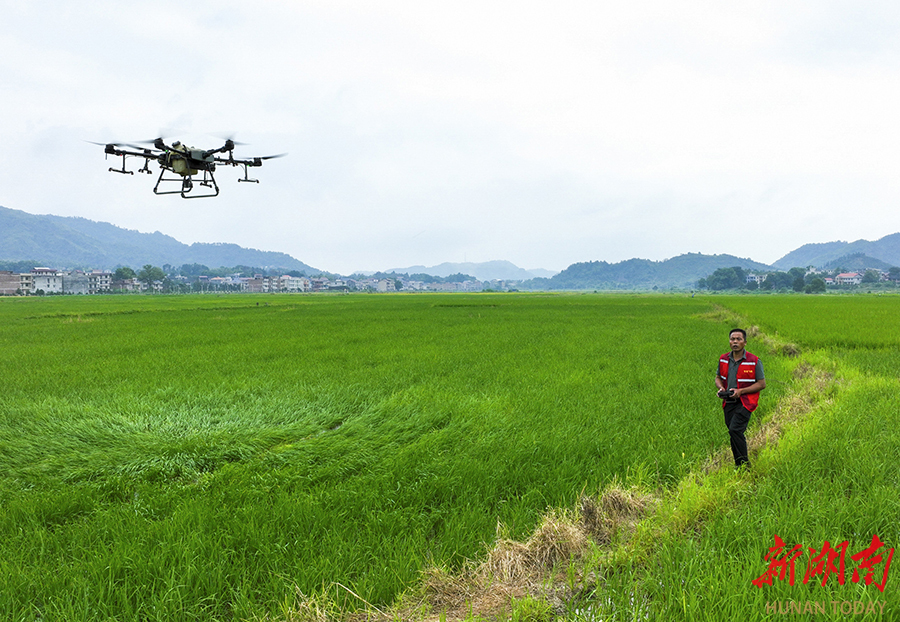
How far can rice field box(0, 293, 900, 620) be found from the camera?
2.56 meters

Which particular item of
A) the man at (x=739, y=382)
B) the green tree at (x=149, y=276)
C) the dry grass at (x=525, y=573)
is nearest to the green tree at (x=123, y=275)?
the green tree at (x=149, y=276)

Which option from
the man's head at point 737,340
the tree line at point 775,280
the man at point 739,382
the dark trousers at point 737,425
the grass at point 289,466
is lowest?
the grass at point 289,466

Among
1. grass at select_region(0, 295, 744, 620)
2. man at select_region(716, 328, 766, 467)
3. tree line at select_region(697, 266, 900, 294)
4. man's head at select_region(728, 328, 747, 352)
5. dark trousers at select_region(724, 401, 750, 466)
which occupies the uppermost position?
tree line at select_region(697, 266, 900, 294)

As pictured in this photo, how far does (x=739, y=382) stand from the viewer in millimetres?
3598

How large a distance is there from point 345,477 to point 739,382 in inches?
146

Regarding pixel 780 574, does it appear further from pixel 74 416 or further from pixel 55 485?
pixel 74 416

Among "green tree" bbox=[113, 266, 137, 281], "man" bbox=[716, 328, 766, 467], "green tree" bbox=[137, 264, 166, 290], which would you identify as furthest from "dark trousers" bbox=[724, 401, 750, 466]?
"green tree" bbox=[113, 266, 137, 281]

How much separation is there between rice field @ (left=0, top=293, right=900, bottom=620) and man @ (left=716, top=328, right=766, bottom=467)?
55 centimetres

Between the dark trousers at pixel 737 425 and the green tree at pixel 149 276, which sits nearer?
the dark trousers at pixel 737 425

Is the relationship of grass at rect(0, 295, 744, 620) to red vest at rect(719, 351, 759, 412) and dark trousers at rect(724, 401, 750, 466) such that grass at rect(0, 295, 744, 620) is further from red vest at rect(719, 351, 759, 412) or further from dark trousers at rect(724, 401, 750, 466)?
red vest at rect(719, 351, 759, 412)

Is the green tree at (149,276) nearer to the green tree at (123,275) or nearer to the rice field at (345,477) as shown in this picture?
the green tree at (123,275)

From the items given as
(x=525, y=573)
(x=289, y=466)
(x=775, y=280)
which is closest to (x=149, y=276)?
(x=289, y=466)

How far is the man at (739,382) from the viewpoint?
3.53 m

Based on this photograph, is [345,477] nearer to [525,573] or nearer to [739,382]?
[525,573]
